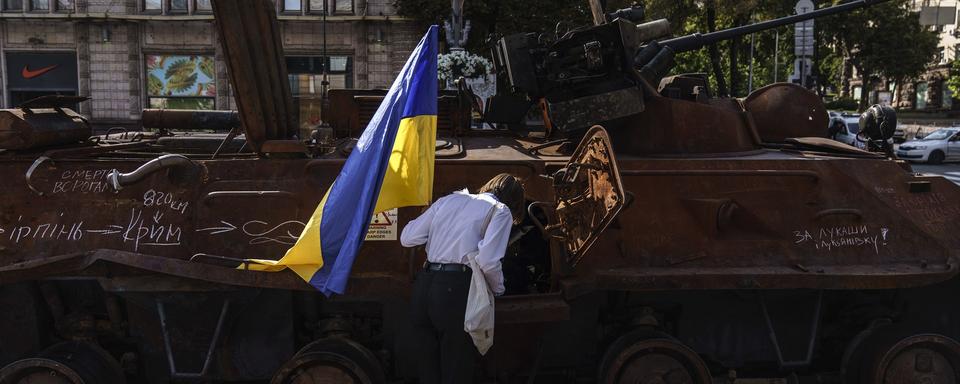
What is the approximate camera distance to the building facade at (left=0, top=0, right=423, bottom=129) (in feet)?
87.0

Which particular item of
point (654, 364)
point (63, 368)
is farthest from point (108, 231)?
point (654, 364)

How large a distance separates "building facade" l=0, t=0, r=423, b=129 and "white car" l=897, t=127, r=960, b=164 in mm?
17198

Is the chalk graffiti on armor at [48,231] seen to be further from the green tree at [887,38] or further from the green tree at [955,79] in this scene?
the green tree at [955,79]

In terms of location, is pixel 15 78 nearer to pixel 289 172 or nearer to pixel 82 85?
pixel 82 85

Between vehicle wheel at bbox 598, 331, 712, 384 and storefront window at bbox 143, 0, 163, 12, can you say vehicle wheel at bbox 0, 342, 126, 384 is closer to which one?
vehicle wheel at bbox 598, 331, 712, 384

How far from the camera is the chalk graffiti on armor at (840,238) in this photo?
488 centimetres

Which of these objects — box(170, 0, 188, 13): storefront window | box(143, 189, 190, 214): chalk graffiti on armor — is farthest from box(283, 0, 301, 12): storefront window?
box(143, 189, 190, 214): chalk graffiti on armor

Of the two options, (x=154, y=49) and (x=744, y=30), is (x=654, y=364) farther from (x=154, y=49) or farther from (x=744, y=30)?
(x=154, y=49)

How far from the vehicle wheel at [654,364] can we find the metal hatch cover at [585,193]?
62 centimetres

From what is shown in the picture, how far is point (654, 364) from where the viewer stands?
470 centimetres

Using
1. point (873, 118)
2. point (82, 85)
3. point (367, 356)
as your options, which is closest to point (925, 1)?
point (82, 85)

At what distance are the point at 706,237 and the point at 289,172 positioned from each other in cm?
253

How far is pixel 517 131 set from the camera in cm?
639

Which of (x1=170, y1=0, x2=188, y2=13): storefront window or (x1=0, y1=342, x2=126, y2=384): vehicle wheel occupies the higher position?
(x1=170, y1=0, x2=188, y2=13): storefront window
